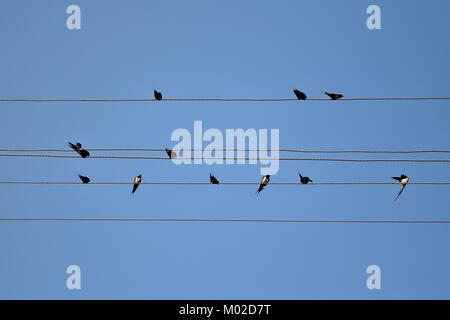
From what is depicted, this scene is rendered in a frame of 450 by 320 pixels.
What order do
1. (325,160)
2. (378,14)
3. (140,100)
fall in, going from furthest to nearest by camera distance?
(378,14) → (140,100) → (325,160)

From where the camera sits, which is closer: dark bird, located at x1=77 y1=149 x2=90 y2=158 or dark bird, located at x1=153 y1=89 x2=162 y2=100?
dark bird, located at x1=77 y1=149 x2=90 y2=158

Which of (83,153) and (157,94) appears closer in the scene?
(83,153)

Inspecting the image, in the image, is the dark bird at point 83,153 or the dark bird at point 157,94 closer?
the dark bird at point 83,153

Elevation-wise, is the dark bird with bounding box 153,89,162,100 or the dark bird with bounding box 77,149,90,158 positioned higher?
the dark bird with bounding box 153,89,162,100

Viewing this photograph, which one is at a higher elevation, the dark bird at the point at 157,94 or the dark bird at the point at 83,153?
the dark bird at the point at 157,94

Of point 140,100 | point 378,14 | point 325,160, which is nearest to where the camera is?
point 325,160

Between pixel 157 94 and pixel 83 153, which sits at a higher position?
pixel 157 94
